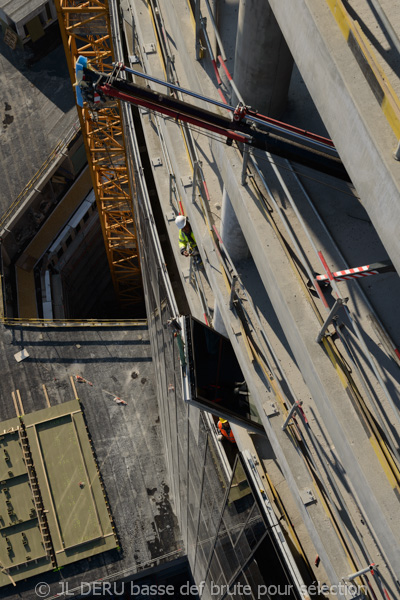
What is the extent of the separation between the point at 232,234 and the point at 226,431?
354 inches

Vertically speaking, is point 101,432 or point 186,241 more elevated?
point 186,241

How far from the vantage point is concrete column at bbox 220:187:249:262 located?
20.0 m

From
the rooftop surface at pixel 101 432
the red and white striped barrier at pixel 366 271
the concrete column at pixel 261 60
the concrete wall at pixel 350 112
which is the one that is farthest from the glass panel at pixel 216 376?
the rooftop surface at pixel 101 432

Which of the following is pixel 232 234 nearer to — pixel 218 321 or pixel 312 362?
pixel 218 321

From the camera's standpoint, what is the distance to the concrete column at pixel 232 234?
20000mm

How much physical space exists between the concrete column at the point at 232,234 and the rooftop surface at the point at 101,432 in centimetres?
2066

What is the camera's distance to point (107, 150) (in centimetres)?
4653

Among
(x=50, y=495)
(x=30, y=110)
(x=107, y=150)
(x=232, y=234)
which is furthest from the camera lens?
(x=30, y=110)

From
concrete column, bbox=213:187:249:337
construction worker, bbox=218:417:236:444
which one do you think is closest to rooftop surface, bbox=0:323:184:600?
construction worker, bbox=218:417:236:444

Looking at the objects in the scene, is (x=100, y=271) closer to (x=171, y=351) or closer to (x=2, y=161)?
(x=2, y=161)

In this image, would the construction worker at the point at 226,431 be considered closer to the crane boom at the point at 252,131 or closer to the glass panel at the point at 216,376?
the glass panel at the point at 216,376

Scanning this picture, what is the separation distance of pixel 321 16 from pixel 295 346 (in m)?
7.48

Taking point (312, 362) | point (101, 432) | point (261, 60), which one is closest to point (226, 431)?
point (312, 362)

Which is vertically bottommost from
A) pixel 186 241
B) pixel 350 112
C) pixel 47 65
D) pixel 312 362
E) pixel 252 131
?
pixel 312 362
